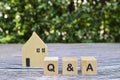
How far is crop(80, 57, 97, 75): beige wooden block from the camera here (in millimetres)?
1018

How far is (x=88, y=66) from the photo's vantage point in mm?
1027

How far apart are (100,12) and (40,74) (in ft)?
6.40

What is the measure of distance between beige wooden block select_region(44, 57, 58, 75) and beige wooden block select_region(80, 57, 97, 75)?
87mm

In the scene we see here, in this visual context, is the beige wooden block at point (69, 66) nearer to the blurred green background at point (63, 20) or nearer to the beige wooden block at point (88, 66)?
the beige wooden block at point (88, 66)

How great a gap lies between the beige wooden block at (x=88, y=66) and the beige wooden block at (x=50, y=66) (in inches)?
3.4

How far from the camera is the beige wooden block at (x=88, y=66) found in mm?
1018

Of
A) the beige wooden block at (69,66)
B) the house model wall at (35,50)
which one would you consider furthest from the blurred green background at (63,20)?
the beige wooden block at (69,66)

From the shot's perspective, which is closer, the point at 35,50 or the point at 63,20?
the point at 35,50

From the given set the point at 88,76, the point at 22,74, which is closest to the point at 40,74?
the point at 22,74

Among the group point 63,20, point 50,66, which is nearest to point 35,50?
point 50,66

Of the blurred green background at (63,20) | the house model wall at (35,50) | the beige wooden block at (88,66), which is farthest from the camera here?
the blurred green background at (63,20)

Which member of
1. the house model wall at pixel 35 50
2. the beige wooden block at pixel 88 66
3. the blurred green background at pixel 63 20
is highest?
the blurred green background at pixel 63 20

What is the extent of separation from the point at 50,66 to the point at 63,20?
6.19 ft

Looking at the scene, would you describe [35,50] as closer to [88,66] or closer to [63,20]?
[88,66]
